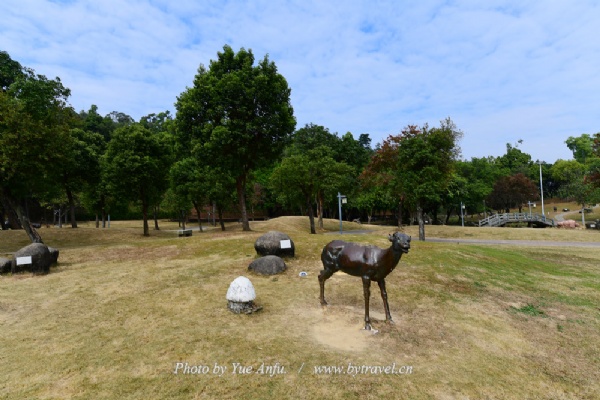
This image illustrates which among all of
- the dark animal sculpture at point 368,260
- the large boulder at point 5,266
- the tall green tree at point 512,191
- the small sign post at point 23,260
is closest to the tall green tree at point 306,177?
the small sign post at point 23,260

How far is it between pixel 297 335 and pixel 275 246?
7.70m

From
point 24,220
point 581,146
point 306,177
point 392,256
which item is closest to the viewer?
point 392,256

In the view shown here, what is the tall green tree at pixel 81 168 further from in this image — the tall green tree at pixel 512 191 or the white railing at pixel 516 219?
the tall green tree at pixel 512 191

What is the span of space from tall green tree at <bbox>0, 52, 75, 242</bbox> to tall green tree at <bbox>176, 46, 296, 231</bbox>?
8103mm

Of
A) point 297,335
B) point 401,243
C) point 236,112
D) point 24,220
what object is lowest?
point 297,335

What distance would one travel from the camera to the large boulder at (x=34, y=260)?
46.5 feet

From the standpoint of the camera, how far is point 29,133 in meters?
19.3

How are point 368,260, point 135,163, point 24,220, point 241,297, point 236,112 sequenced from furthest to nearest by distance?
1. point 135,163
2. point 236,112
3. point 24,220
4. point 241,297
5. point 368,260

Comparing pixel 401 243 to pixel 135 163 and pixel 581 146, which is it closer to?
pixel 135 163

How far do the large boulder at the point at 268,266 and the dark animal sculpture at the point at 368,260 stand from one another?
4.64 m

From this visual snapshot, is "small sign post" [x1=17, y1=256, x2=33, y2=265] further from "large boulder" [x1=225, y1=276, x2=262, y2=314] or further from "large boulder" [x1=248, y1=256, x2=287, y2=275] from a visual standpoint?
"large boulder" [x1=225, y1=276, x2=262, y2=314]

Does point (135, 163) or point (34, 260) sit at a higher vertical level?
point (135, 163)

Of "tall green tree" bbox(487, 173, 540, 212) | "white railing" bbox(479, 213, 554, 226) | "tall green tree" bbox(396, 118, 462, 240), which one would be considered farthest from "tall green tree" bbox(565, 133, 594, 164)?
"tall green tree" bbox(396, 118, 462, 240)

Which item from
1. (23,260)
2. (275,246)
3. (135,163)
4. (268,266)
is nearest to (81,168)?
(135,163)
